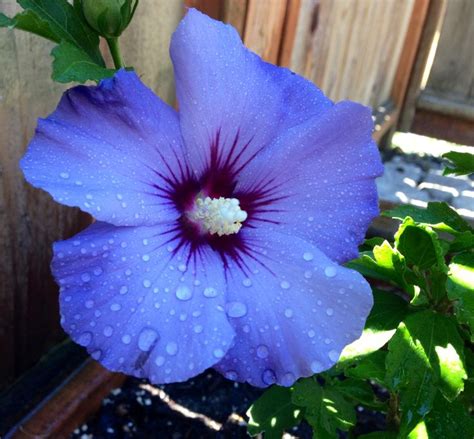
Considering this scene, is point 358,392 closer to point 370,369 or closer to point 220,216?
point 370,369

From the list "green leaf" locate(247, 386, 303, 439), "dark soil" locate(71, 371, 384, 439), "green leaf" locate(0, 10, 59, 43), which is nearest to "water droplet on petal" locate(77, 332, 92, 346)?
"green leaf" locate(0, 10, 59, 43)

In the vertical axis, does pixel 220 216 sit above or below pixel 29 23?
below

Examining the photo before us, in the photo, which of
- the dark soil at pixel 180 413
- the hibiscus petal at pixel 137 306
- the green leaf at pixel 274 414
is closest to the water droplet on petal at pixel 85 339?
the hibiscus petal at pixel 137 306

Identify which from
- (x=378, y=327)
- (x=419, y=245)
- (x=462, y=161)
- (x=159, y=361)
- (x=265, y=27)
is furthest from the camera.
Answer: (x=265, y=27)

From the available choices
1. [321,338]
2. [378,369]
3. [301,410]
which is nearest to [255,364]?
[321,338]

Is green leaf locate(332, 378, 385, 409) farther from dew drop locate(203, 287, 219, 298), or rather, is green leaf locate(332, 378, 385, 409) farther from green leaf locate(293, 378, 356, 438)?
dew drop locate(203, 287, 219, 298)

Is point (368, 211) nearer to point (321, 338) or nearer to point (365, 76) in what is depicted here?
point (321, 338)

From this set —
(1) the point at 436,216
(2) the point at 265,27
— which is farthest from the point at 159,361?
(2) the point at 265,27

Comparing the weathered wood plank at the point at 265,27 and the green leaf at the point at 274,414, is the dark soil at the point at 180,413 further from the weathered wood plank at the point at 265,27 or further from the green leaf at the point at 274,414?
the weathered wood plank at the point at 265,27
